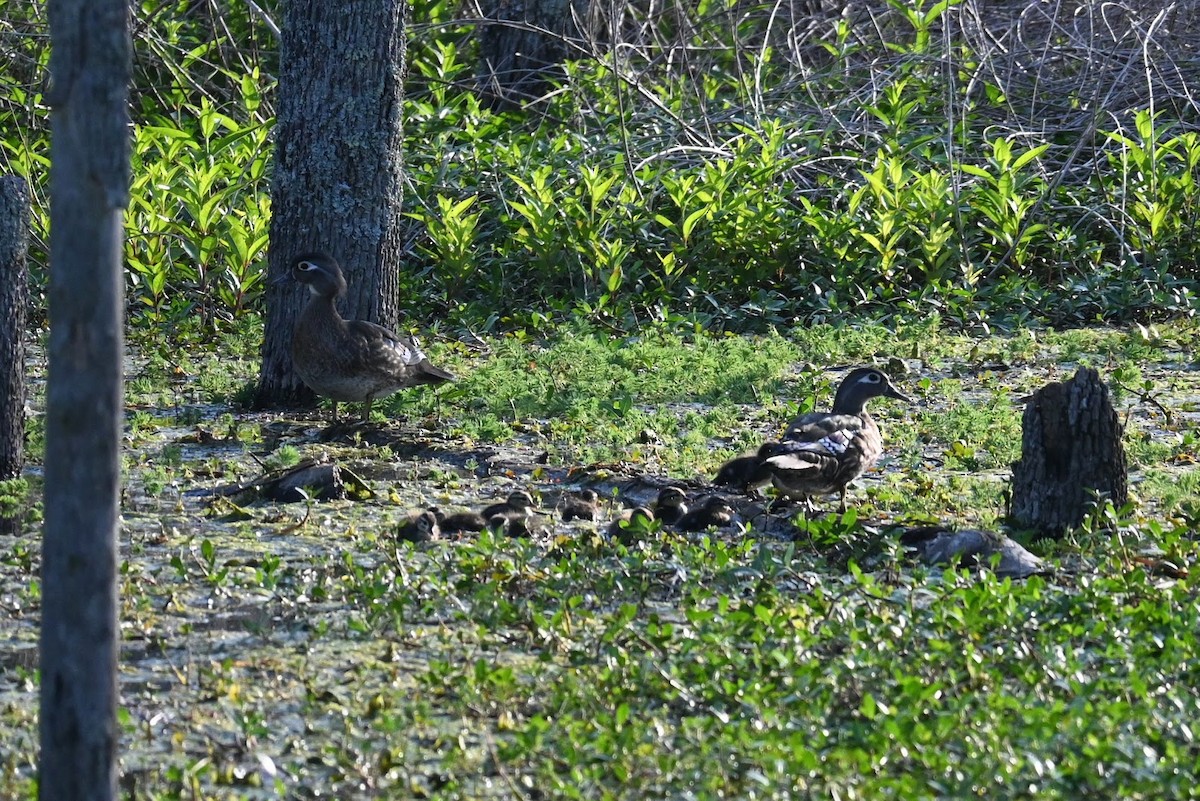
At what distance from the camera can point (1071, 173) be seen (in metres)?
13.4

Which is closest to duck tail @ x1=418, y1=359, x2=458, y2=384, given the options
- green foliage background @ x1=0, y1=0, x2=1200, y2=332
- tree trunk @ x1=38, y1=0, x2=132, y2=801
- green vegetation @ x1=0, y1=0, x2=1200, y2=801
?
green vegetation @ x1=0, y1=0, x2=1200, y2=801

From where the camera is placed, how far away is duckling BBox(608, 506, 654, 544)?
6477 millimetres

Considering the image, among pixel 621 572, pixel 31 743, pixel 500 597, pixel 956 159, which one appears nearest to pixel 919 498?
pixel 621 572

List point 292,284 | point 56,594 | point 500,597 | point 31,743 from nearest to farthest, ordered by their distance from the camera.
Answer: point 56,594 → point 31,743 → point 500,597 → point 292,284

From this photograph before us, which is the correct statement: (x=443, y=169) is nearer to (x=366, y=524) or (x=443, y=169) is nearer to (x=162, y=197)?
(x=162, y=197)

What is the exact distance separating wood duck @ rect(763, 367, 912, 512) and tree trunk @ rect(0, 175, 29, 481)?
3.49 metres

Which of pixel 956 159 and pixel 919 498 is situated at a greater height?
pixel 956 159

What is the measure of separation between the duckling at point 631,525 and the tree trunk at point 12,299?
Result: 287 cm

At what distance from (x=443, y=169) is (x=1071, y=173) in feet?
16.7

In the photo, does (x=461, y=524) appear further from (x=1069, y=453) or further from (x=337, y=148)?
(x=337, y=148)

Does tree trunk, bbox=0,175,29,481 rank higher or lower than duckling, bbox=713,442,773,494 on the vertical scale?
higher

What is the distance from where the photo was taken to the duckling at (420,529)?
6.91m

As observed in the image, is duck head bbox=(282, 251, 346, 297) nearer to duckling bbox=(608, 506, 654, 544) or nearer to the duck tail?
the duck tail

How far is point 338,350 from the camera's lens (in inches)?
352
